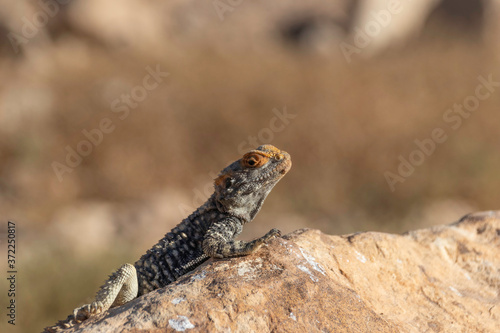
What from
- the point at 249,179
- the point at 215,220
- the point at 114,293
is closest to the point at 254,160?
the point at 249,179

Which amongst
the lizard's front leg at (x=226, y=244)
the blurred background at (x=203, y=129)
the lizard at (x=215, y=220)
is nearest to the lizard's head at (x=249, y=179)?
the lizard at (x=215, y=220)

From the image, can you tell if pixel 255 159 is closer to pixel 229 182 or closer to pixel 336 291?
pixel 229 182

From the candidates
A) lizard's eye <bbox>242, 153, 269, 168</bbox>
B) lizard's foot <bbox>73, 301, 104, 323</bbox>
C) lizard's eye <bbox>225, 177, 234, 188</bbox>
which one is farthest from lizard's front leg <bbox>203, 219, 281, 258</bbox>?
lizard's foot <bbox>73, 301, 104, 323</bbox>

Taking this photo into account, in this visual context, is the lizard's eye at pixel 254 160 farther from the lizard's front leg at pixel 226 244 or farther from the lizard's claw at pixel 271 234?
the lizard's claw at pixel 271 234

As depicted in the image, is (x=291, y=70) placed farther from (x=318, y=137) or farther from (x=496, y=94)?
(x=496, y=94)

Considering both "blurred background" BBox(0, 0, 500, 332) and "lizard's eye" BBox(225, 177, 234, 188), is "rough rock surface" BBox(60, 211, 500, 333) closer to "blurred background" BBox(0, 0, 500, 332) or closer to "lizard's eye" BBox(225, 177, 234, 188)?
"lizard's eye" BBox(225, 177, 234, 188)

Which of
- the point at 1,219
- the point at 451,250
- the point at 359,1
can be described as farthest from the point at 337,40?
the point at 451,250
